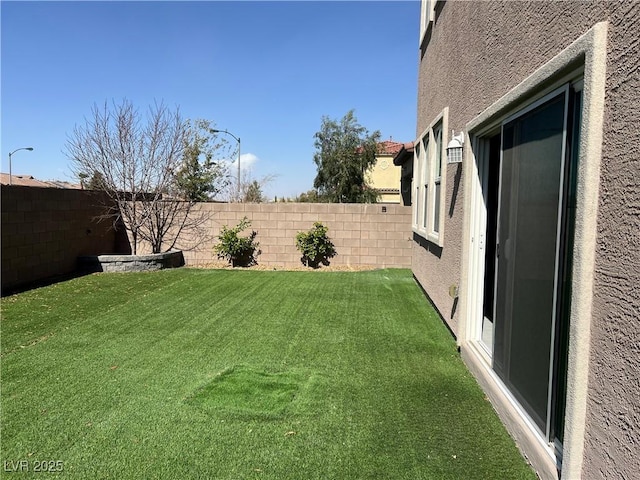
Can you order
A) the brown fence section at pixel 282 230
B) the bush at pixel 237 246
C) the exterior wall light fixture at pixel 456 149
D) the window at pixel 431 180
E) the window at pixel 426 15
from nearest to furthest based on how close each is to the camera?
1. the exterior wall light fixture at pixel 456 149
2. the window at pixel 431 180
3. the window at pixel 426 15
4. the brown fence section at pixel 282 230
5. the bush at pixel 237 246

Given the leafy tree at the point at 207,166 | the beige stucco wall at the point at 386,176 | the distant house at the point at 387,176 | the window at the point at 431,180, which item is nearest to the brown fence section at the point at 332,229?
the window at the point at 431,180

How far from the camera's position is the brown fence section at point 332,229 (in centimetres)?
1059

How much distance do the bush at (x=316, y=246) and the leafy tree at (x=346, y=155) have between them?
14914 mm

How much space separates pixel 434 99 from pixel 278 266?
607 centimetres

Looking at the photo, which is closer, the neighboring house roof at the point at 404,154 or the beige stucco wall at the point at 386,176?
the neighboring house roof at the point at 404,154

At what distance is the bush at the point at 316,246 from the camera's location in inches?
416

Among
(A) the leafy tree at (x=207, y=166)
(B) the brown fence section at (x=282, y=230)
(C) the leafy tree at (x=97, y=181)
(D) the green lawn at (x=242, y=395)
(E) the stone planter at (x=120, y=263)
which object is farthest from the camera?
(A) the leafy tree at (x=207, y=166)

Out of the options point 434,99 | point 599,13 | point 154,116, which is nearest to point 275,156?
point 154,116

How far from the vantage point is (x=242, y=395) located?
10.9 ft

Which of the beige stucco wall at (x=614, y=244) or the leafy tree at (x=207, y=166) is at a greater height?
the leafy tree at (x=207, y=166)

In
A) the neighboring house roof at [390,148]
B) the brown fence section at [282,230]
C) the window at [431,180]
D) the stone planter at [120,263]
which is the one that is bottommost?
the stone planter at [120,263]

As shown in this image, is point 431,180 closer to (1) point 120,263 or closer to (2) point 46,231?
(1) point 120,263

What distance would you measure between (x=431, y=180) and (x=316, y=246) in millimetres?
4591

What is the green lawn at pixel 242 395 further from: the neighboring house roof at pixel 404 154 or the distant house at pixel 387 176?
the distant house at pixel 387 176
